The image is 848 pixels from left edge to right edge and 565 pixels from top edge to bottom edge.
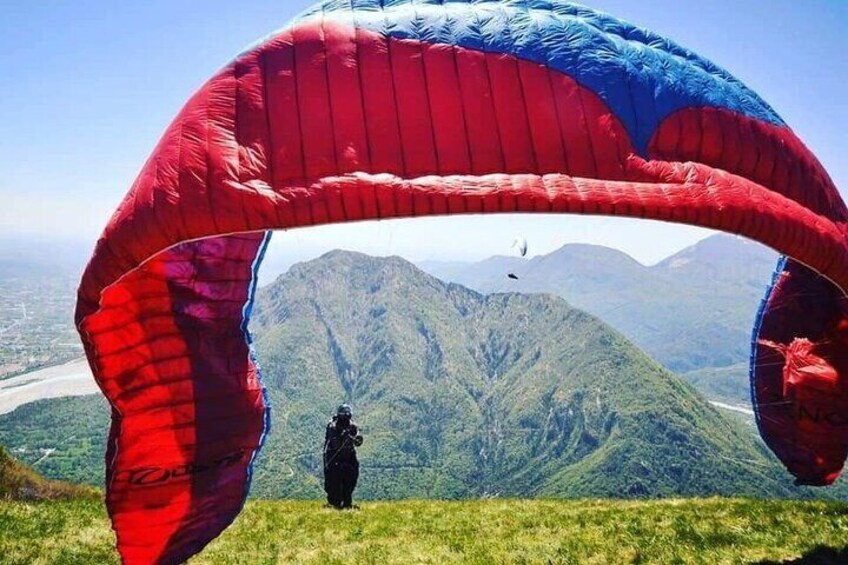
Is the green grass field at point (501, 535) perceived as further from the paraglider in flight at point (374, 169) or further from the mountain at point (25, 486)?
the paraglider in flight at point (374, 169)

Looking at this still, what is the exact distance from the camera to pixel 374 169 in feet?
20.3

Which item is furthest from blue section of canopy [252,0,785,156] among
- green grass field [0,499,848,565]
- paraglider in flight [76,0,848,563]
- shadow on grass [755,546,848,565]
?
green grass field [0,499,848,565]

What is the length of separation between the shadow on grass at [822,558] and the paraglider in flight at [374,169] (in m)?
3.69

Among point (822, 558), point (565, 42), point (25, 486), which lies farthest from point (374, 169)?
point (25, 486)

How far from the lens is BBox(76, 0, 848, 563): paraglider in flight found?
596cm

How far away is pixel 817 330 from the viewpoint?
9.38m

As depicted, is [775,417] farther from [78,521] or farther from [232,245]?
[78,521]

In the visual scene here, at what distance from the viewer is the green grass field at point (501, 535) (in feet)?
28.9

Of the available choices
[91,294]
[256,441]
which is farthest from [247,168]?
[256,441]

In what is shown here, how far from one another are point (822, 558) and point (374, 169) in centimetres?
775

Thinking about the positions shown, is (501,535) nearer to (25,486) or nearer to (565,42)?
(565,42)

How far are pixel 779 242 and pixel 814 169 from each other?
1943 millimetres

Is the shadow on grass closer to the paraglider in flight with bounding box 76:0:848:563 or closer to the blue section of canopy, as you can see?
the paraglider in flight with bounding box 76:0:848:563

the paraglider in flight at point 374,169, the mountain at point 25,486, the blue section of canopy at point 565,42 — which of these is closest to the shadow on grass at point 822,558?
the paraglider in flight at point 374,169
